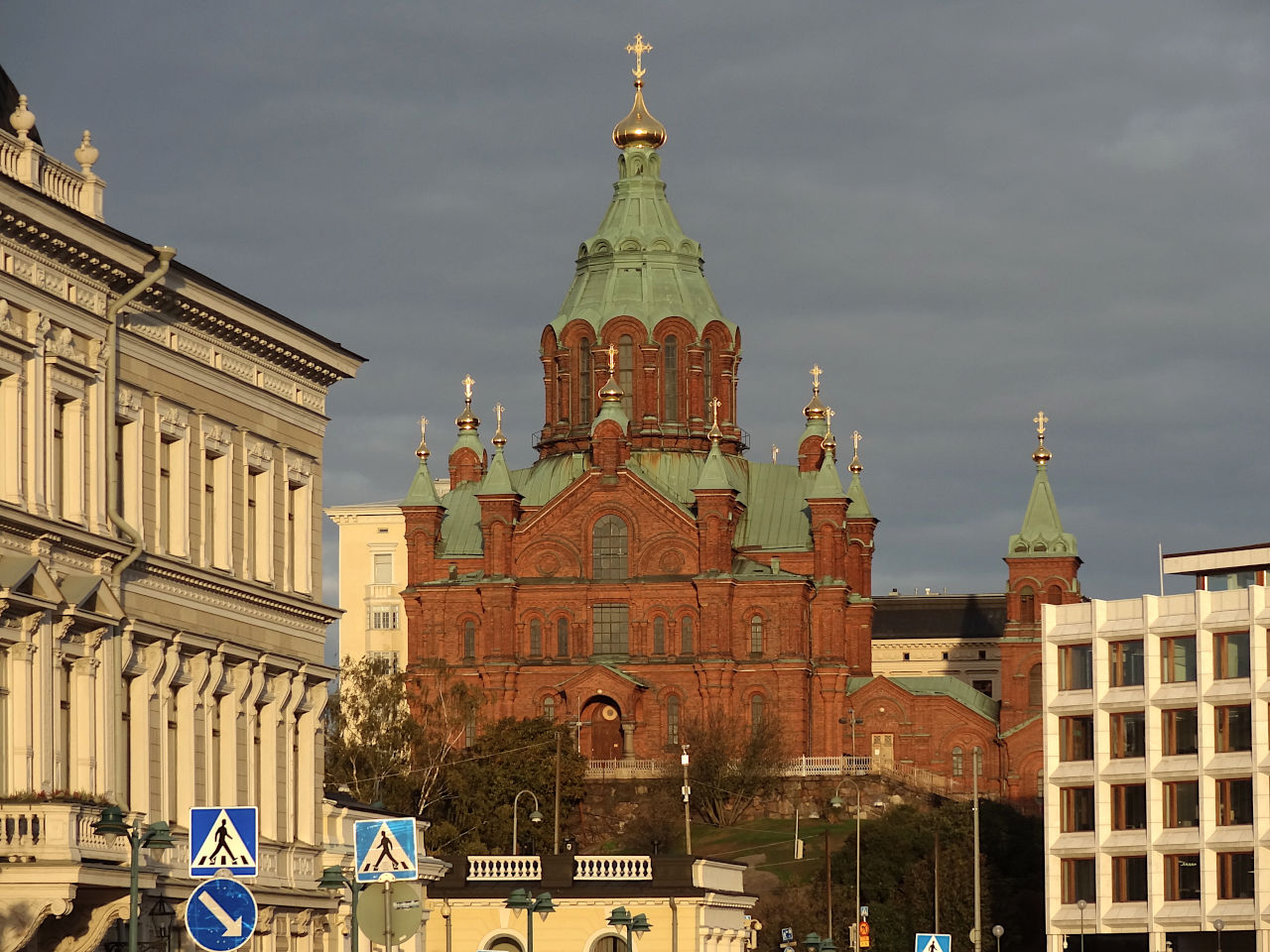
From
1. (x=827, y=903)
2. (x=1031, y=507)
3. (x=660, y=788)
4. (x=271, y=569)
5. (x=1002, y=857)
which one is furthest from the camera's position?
(x=1031, y=507)

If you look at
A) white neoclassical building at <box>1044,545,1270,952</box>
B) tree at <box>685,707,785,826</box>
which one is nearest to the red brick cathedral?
tree at <box>685,707,785,826</box>

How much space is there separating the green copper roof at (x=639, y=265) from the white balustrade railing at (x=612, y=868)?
86.4m

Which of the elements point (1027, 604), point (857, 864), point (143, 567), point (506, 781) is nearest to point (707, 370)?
point (1027, 604)

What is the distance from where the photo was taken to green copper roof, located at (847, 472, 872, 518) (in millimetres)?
163375

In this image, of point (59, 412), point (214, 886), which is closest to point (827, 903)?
point (59, 412)

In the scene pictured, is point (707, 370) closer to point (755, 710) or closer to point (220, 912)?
point (755, 710)

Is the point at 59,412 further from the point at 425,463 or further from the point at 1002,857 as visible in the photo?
the point at 425,463

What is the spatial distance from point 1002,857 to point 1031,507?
42.6 meters

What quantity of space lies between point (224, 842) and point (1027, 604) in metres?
134

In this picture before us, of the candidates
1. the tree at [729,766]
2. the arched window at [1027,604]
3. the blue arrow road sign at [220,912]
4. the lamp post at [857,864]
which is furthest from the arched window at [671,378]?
the blue arrow road sign at [220,912]

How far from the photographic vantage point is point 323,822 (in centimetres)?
6056

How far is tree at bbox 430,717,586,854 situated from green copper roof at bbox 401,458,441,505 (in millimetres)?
18921

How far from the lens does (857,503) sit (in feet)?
538

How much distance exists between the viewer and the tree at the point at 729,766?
141125mm
